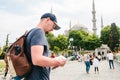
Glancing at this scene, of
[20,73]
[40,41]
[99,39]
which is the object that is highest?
[99,39]

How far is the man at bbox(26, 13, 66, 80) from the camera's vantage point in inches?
125

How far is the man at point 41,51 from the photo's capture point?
3184mm

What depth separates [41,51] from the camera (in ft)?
10.5

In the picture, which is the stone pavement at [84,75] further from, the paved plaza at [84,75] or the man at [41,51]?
the man at [41,51]

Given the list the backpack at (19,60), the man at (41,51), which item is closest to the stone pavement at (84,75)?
the man at (41,51)

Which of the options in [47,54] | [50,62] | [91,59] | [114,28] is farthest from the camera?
[114,28]

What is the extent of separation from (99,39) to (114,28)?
7.06 metres

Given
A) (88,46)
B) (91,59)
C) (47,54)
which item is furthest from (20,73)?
(88,46)

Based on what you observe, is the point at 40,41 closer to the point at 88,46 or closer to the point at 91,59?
the point at 91,59

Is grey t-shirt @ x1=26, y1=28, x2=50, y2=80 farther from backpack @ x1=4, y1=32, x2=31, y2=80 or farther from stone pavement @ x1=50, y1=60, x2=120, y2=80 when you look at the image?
stone pavement @ x1=50, y1=60, x2=120, y2=80

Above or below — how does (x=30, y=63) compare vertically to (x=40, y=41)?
below

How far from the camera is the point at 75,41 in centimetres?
10269

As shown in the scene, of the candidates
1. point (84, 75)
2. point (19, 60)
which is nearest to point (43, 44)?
point (19, 60)

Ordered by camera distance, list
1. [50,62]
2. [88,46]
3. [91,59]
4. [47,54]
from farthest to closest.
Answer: [88,46], [91,59], [47,54], [50,62]
